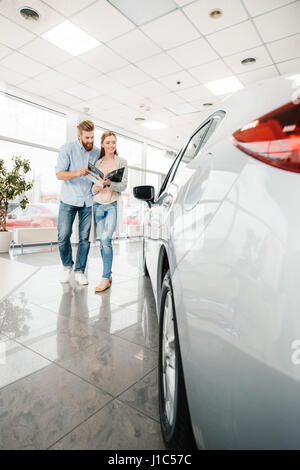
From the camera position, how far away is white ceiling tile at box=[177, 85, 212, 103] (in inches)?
214

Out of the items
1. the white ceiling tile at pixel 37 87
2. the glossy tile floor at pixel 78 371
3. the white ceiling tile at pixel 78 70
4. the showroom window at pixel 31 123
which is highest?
the white ceiling tile at pixel 37 87

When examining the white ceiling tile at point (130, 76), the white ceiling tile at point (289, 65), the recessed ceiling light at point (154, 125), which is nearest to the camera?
the white ceiling tile at point (289, 65)

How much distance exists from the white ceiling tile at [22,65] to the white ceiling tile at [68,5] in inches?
54.6

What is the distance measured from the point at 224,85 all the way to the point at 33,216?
5.28 metres

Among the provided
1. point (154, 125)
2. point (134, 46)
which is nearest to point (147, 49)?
point (134, 46)

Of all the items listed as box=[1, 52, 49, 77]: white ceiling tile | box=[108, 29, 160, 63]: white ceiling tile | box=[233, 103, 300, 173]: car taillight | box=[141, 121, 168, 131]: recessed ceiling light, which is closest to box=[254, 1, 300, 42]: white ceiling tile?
box=[108, 29, 160, 63]: white ceiling tile

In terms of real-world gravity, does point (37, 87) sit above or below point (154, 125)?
below

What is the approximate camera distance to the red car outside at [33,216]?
6.82 m

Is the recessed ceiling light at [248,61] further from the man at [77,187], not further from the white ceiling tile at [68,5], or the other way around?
the man at [77,187]

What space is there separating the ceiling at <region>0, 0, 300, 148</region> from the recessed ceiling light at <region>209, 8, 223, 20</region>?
47 millimetres

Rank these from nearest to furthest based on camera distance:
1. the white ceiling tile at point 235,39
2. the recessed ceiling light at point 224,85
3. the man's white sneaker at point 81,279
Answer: the man's white sneaker at point 81,279 → the white ceiling tile at point 235,39 → the recessed ceiling light at point 224,85

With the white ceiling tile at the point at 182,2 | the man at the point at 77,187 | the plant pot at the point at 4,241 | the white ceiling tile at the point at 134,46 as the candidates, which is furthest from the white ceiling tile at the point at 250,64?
the plant pot at the point at 4,241

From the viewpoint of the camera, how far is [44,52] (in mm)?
4184

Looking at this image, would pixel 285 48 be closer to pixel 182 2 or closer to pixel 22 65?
pixel 182 2
